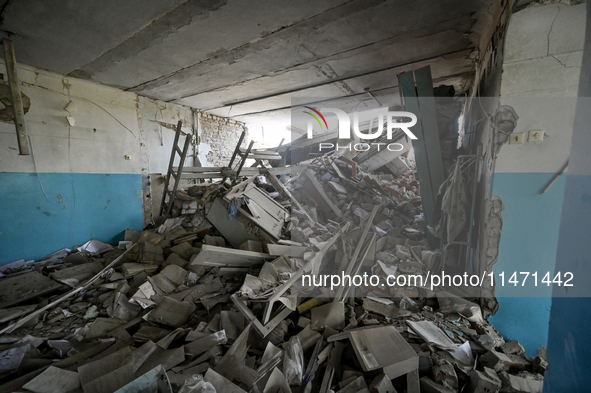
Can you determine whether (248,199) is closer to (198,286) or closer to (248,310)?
(198,286)

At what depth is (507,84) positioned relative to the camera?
2.09 meters

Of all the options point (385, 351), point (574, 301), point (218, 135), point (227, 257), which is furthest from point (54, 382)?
point (218, 135)

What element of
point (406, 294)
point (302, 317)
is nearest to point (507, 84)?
point (406, 294)

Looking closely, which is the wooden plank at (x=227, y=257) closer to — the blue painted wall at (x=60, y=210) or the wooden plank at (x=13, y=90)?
the wooden plank at (x=13, y=90)

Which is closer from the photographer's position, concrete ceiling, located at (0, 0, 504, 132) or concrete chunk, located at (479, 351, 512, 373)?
concrete chunk, located at (479, 351, 512, 373)

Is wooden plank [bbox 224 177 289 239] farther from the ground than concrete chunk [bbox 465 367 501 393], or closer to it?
farther from the ground

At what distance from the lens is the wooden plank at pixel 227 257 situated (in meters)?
2.92

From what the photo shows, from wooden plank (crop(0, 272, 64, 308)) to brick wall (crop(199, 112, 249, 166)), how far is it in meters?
4.39

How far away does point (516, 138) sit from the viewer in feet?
6.88

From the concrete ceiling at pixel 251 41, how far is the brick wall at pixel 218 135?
1952 mm

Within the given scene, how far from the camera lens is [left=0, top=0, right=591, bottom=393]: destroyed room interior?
179 cm

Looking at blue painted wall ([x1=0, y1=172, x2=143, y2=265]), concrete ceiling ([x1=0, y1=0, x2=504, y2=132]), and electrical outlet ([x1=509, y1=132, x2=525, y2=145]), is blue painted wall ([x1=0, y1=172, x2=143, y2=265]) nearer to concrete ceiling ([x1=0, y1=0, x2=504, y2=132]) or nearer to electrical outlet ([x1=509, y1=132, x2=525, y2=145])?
concrete ceiling ([x1=0, y1=0, x2=504, y2=132])

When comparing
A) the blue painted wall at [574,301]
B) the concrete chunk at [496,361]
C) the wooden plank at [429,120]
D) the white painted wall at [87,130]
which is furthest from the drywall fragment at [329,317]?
the white painted wall at [87,130]

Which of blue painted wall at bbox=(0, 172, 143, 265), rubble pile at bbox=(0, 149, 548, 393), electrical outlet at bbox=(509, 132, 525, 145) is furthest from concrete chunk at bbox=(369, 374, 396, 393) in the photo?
blue painted wall at bbox=(0, 172, 143, 265)
